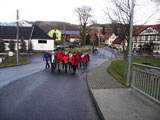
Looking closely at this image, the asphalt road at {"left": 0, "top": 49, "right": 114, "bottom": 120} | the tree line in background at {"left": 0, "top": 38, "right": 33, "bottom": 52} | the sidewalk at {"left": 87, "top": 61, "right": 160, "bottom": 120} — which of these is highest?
the tree line in background at {"left": 0, "top": 38, "right": 33, "bottom": 52}

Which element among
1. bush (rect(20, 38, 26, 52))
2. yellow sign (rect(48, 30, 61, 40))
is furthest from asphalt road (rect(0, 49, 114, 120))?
yellow sign (rect(48, 30, 61, 40))

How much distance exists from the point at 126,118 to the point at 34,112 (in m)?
2.52

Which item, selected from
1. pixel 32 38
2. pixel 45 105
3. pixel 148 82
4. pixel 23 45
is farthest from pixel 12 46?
pixel 148 82

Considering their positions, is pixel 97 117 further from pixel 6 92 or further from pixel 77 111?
pixel 6 92

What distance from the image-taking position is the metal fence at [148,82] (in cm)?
470

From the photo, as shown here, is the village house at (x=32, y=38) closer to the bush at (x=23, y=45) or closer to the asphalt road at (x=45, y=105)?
the bush at (x=23, y=45)

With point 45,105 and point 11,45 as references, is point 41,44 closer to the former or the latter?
point 11,45

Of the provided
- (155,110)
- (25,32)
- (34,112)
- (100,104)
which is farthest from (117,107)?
(25,32)

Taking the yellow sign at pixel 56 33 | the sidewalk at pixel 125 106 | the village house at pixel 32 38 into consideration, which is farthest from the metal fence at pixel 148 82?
the yellow sign at pixel 56 33

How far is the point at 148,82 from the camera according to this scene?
17.0 ft

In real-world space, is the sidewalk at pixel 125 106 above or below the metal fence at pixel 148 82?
below

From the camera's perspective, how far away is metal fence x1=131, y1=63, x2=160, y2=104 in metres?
4.70

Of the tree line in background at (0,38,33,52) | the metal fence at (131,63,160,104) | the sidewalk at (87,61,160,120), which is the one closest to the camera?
the sidewalk at (87,61,160,120)

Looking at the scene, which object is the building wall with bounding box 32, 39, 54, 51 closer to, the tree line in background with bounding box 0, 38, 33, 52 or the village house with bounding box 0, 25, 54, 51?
the village house with bounding box 0, 25, 54, 51
